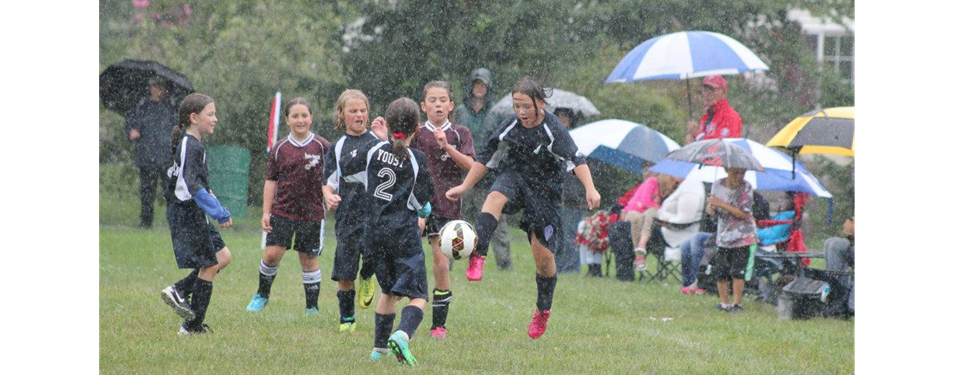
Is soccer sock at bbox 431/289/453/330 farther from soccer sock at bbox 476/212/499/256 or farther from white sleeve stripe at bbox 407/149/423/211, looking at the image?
white sleeve stripe at bbox 407/149/423/211

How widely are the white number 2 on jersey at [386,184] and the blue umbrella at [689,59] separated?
6078 mm

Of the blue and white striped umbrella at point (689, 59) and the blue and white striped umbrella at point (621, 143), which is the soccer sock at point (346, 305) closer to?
the blue and white striped umbrella at point (689, 59)

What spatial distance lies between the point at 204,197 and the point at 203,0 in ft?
60.2

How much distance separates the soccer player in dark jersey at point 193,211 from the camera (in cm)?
785

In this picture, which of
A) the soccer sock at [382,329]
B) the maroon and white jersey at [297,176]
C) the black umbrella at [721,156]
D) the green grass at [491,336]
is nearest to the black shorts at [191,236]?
the green grass at [491,336]

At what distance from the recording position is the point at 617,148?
47.1 feet

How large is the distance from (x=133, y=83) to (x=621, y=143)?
8282 millimetres

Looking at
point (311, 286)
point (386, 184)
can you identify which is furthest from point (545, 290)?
point (311, 286)

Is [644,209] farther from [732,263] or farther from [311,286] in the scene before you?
[311,286]

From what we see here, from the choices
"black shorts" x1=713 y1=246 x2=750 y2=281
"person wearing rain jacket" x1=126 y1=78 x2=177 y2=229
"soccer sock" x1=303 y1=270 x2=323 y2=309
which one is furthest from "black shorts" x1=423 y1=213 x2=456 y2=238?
"person wearing rain jacket" x1=126 y1=78 x2=177 y2=229

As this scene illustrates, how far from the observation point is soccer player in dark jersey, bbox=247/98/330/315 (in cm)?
915

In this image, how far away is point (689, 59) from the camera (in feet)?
41.9

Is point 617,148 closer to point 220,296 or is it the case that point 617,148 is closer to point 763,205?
point 763,205

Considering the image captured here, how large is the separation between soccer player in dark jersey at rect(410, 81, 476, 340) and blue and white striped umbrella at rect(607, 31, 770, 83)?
436cm
